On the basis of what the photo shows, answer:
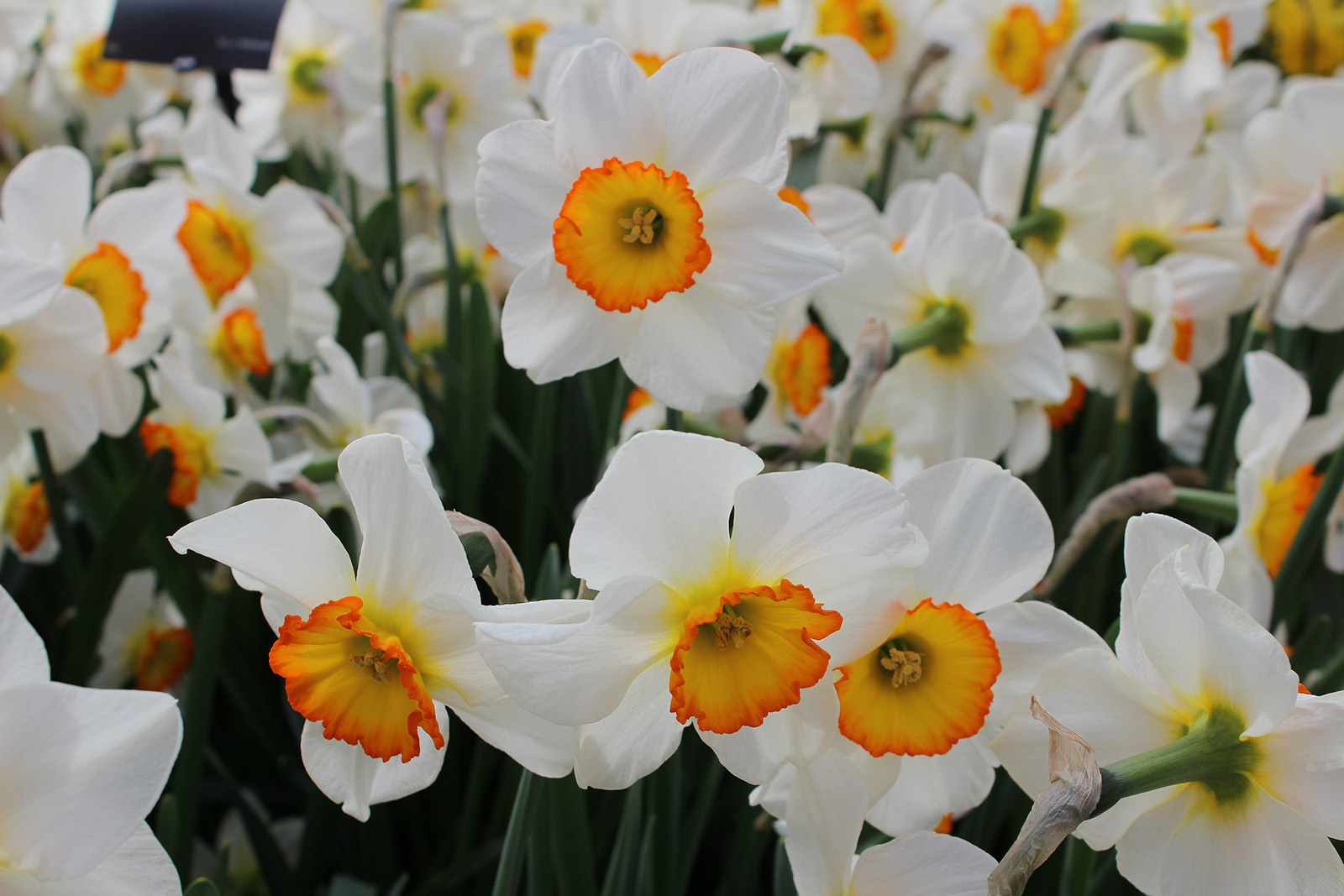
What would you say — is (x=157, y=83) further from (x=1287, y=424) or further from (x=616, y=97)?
(x=1287, y=424)

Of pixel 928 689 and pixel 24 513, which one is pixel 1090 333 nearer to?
pixel 928 689

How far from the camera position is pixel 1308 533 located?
1.20m

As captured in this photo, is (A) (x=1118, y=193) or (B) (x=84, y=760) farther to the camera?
(A) (x=1118, y=193)

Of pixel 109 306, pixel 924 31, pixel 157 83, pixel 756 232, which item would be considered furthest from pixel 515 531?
pixel 157 83

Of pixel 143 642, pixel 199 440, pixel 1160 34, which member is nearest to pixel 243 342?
pixel 199 440

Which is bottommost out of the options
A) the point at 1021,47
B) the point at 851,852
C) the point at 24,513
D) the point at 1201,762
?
the point at 24,513

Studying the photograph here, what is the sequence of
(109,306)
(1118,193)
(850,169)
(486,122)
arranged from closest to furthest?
(109,306)
(1118,193)
(486,122)
(850,169)

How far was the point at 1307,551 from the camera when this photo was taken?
1.21 metres

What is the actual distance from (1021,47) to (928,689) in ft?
6.58

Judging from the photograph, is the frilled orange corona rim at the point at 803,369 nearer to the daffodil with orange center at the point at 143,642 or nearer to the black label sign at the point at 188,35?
the daffodil with orange center at the point at 143,642

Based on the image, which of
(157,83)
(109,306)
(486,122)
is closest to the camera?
(109,306)

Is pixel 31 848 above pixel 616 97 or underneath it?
underneath

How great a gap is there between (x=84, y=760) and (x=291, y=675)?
0.13 meters

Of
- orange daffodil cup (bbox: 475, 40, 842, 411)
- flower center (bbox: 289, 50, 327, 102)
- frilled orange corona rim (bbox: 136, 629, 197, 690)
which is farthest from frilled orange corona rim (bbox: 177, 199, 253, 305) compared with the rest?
orange daffodil cup (bbox: 475, 40, 842, 411)
